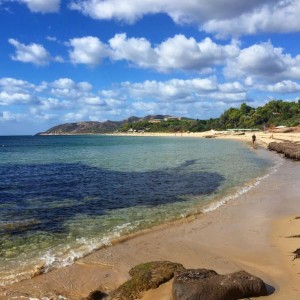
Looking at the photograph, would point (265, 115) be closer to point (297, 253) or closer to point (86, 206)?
point (86, 206)

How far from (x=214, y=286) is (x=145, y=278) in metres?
1.92

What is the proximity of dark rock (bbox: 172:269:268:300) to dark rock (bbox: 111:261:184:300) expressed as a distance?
0.84m

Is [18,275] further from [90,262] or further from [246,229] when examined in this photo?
[246,229]

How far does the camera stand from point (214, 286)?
7.54 meters

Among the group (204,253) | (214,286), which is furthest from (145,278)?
(204,253)

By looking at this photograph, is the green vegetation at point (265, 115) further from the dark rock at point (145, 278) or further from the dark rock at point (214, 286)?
the dark rock at point (214, 286)

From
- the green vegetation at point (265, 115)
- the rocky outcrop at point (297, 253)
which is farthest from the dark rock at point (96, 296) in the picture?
the green vegetation at point (265, 115)

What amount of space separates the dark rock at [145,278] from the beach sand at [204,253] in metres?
0.20

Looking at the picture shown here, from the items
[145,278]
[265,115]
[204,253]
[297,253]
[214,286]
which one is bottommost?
[204,253]

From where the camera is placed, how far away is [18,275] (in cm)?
972

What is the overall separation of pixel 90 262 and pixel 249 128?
15723cm

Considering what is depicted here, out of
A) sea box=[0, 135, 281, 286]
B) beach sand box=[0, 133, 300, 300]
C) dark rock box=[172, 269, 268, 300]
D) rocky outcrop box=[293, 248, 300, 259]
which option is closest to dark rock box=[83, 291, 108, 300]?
beach sand box=[0, 133, 300, 300]

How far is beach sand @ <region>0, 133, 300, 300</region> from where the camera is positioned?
878cm

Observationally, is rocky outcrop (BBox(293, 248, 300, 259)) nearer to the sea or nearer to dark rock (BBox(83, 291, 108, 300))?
dark rock (BBox(83, 291, 108, 300))
